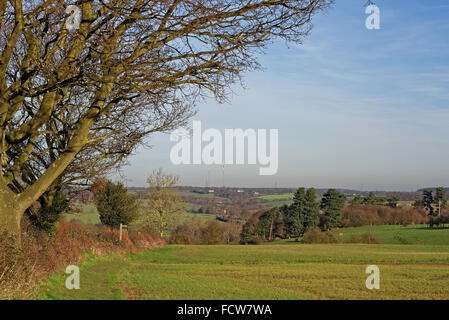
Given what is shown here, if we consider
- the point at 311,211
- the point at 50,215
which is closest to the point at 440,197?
the point at 311,211

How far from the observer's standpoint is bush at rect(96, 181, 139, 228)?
122ft

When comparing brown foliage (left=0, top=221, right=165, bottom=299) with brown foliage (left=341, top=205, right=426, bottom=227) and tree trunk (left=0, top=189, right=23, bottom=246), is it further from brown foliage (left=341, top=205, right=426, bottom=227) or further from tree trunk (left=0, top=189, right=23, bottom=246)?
brown foliage (left=341, top=205, right=426, bottom=227)

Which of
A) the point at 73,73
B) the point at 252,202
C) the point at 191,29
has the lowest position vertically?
the point at 252,202

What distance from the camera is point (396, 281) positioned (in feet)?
58.2

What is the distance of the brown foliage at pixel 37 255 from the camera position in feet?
30.2

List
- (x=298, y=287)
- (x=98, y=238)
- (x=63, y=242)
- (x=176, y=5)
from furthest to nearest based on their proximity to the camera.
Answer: (x=98, y=238), (x=63, y=242), (x=298, y=287), (x=176, y=5)

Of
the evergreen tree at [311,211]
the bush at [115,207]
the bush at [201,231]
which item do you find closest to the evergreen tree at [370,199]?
the evergreen tree at [311,211]

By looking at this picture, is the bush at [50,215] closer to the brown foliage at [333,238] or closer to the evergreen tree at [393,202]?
the brown foliage at [333,238]

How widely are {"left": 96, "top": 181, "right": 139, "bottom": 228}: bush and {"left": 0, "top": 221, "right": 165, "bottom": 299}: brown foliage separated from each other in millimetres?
8755

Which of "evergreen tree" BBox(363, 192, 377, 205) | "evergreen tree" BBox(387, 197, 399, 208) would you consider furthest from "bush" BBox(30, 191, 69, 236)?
"evergreen tree" BBox(387, 197, 399, 208)
